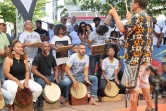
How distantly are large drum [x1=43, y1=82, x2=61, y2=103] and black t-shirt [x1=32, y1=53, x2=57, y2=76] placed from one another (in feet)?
1.03

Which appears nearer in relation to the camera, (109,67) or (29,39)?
(29,39)

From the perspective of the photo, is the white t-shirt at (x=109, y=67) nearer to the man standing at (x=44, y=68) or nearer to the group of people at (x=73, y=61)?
the group of people at (x=73, y=61)

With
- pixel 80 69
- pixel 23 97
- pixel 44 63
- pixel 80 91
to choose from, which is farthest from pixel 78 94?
pixel 23 97

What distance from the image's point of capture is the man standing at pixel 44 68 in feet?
27.4

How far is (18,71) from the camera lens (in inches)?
308

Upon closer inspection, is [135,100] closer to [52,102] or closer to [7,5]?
[52,102]

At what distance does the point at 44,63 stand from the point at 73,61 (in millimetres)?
764

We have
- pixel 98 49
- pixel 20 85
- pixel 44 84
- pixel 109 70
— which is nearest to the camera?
pixel 20 85

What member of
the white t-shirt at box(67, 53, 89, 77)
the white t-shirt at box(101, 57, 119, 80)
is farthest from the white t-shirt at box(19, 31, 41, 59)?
the white t-shirt at box(101, 57, 119, 80)

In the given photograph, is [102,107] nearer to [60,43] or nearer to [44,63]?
[44,63]

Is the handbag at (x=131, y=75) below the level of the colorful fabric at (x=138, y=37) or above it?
below

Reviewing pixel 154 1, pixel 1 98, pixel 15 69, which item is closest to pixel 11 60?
pixel 15 69

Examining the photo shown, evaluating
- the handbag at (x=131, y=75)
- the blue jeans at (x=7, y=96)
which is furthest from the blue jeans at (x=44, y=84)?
the handbag at (x=131, y=75)

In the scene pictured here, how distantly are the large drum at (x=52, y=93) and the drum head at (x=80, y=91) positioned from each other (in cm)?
48
